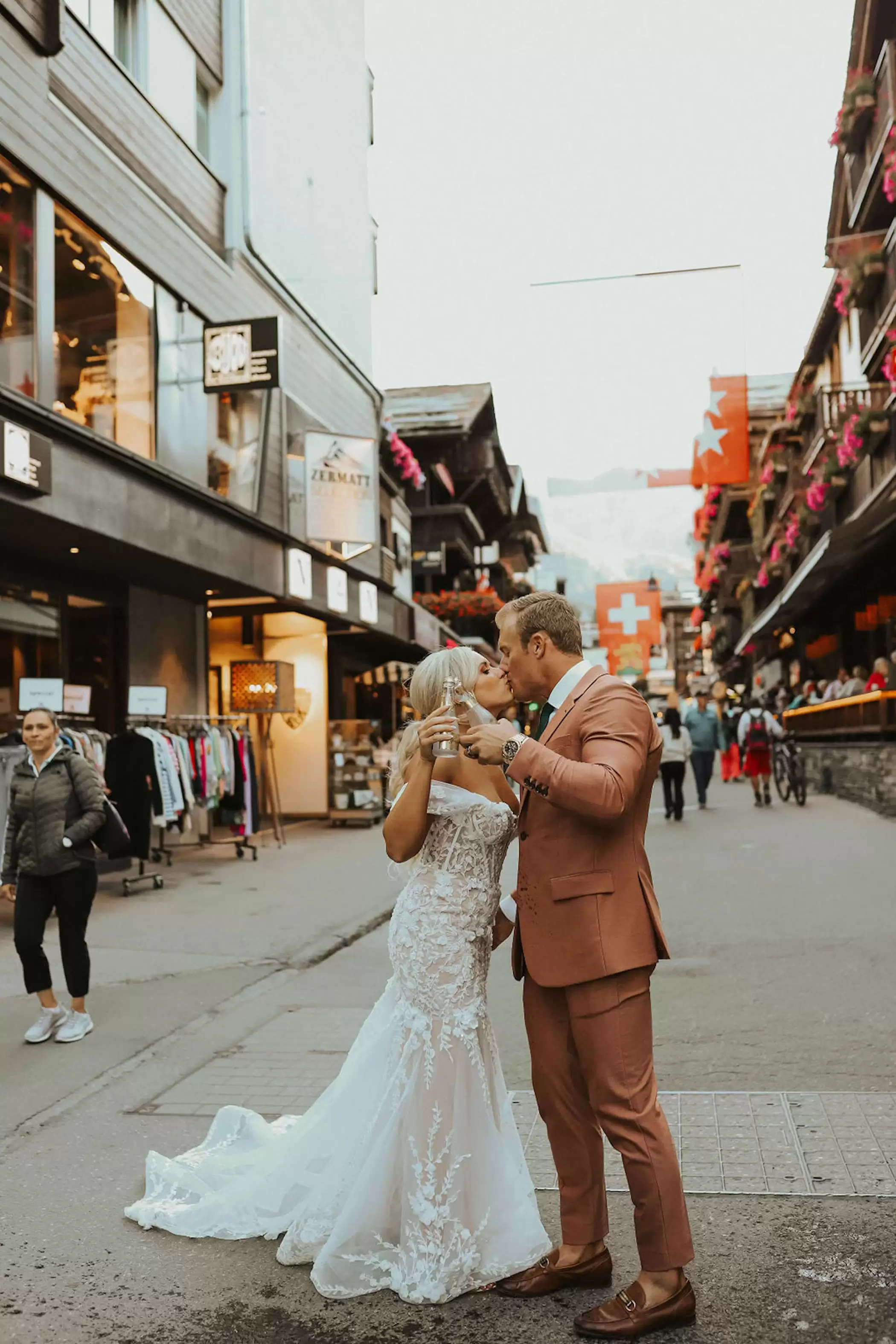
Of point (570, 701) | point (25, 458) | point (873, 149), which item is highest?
point (873, 149)

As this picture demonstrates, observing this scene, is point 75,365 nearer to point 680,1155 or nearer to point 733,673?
point 680,1155

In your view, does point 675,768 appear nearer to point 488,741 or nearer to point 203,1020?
point 203,1020

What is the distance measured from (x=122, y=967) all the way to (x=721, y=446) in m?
8.64

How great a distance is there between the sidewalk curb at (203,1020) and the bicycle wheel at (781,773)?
1215 centimetres

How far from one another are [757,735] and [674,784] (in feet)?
10.2

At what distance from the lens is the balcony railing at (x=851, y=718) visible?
58.7 feet

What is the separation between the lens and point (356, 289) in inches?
1002

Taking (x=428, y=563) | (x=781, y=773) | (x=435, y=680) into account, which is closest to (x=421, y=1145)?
(x=435, y=680)

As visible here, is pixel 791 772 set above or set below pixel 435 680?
below

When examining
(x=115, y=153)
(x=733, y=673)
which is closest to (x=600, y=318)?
(x=115, y=153)

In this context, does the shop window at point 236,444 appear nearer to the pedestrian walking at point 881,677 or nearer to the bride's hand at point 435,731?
the pedestrian walking at point 881,677

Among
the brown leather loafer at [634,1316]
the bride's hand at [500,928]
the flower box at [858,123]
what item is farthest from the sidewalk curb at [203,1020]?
the flower box at [858,123]

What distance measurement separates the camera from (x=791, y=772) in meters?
21.2

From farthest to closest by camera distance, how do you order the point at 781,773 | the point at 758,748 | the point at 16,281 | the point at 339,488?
the point at 781,773
the point at 758,748
the point at 339,488
the point at 16,281
